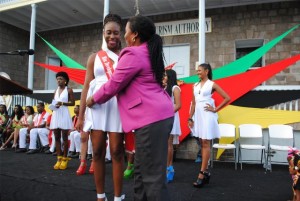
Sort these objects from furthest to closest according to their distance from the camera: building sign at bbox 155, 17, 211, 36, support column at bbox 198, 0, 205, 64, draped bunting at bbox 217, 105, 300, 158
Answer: building sign at bbox 155, 17, 211, 36, support column at bbox 198, 0, 205, 64, draped bunting at bbox 217, 105, 300, 158

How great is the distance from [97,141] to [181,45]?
274 inches

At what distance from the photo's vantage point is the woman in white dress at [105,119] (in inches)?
91.3

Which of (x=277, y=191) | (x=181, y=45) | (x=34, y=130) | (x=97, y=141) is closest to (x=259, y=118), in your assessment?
(x=277, y=191)

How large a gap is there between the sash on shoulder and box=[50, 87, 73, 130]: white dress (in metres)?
2.21

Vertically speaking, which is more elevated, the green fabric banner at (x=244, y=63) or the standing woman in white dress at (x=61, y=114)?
the green fabric banner at (x=244, y=63)

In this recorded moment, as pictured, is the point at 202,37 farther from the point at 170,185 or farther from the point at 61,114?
the point at 170,185

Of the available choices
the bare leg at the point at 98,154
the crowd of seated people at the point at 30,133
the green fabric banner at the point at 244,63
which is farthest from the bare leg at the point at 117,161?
the green fabric banner at the point at 244,63

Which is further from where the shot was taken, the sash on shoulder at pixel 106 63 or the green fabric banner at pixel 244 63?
the green fabric banner at pixel 244 63

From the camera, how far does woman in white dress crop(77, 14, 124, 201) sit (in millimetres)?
2318

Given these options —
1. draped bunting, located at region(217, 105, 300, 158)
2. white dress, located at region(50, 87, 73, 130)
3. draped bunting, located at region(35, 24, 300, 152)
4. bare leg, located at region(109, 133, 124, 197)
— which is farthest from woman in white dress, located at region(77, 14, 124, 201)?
draped bunting, located at region(217, 105, 300, 158)

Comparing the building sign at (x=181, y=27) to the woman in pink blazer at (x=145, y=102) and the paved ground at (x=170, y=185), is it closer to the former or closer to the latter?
the paved ground at (x=170, y=185)

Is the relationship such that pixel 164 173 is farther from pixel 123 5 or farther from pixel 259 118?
pixel 123 5

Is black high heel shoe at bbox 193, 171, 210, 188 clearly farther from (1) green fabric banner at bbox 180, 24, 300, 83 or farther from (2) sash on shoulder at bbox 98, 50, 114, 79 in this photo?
(1) green fabric banner at bbox 180, 24, 300, 83

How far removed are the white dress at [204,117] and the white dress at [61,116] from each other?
2035 millimetres
